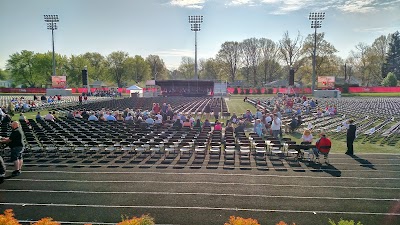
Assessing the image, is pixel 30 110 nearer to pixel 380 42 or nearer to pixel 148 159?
pixel 148 159

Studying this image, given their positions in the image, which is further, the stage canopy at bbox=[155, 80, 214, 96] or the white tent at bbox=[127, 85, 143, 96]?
the stage canopy at bbox=[155, 80, 214, 96]

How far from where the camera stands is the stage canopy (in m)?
56.2

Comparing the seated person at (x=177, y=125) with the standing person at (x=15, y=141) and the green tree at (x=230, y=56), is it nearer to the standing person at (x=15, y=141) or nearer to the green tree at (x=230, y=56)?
the standing person at (x=15, y=141)

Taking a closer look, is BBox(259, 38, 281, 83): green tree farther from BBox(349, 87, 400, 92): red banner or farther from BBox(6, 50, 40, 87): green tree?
BBox(6, 50, 40, 87): green tree

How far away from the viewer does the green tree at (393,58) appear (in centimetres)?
7250

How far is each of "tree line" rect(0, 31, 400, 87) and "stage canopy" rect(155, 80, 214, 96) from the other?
29389mm

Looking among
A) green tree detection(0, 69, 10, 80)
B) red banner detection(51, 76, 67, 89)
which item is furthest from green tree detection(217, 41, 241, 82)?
green tree detection(0, 69, 10, 80)

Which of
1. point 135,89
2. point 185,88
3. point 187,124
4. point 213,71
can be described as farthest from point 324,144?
point 213,71

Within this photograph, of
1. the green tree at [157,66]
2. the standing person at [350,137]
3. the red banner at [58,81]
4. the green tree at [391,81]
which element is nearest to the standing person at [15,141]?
the standing person at [350,137]

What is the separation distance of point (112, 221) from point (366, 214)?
6.46 meters

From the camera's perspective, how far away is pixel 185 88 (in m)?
57.6

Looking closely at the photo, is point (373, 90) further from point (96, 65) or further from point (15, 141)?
point (96, 65)

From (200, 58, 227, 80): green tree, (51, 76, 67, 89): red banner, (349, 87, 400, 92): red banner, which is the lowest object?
(349, 87, 400, 92): red banner

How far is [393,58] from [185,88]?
54.2 metres
